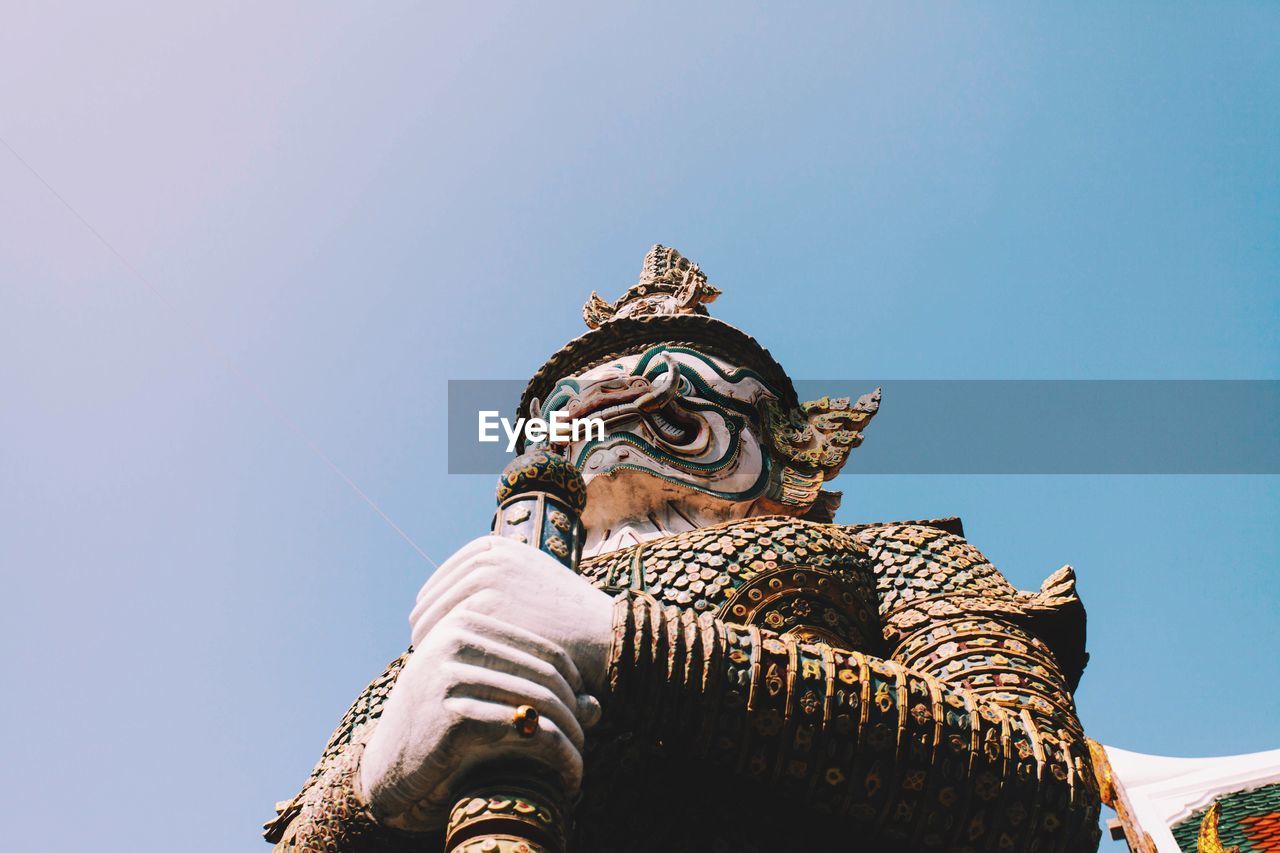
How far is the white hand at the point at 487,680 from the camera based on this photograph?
10.3ft

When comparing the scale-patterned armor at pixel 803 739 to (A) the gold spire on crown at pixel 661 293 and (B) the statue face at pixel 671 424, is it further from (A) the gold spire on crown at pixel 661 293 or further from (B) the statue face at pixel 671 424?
(A) the gold spire on crown at pixel 661 293

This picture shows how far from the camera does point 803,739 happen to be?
3467 mm

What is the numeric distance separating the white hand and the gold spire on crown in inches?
130

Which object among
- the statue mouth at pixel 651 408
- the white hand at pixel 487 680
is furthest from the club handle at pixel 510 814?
the statue mouth at pixel 651 408

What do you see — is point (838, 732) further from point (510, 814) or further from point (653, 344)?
point (653, 344)

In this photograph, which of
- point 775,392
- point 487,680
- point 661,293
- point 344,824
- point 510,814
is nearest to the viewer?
point 510,814

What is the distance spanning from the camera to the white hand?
3125mm

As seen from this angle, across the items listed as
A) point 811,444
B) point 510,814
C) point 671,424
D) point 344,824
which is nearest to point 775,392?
point 811,444

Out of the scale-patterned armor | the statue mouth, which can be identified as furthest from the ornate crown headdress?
the scale-patterned armor

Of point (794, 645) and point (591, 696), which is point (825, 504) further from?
point (591, 696)

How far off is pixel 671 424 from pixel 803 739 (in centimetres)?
264

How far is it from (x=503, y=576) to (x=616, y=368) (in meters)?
2.81

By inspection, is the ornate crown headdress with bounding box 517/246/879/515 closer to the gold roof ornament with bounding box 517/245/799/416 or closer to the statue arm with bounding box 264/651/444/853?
the gold roof ornament with bounding box 517/245/799/416

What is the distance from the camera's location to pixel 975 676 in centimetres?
418
